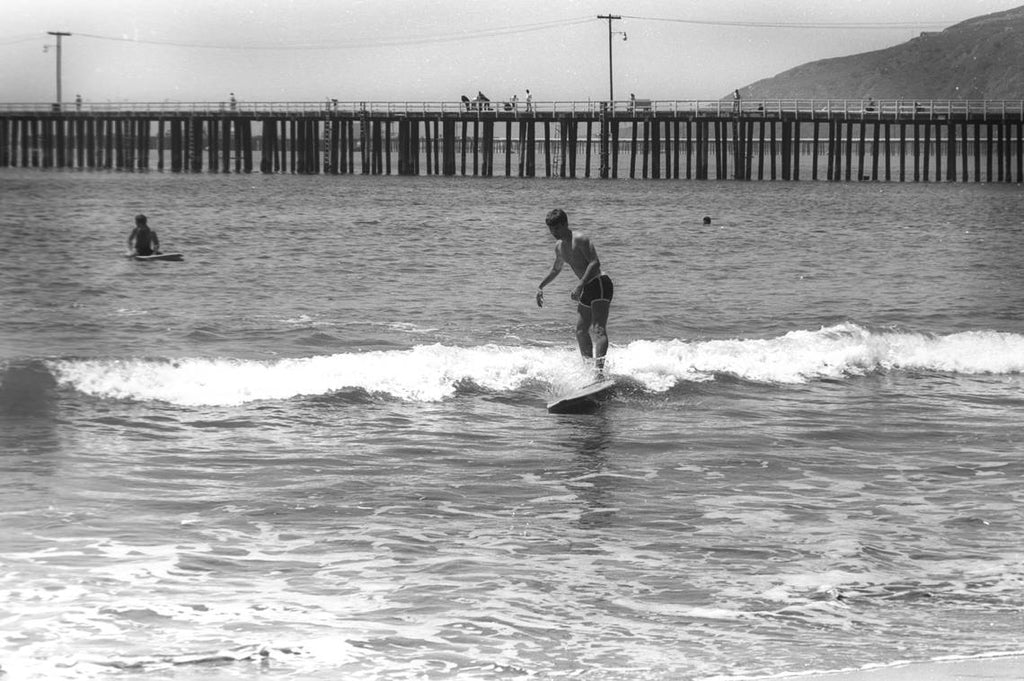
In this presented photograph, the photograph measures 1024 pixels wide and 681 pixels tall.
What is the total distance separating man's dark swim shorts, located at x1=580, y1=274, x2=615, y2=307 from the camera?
1289cm

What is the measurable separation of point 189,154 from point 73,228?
46.1 meters

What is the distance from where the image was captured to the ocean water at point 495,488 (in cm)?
617

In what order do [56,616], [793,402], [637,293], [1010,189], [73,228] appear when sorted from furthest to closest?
[1010,189] < [73,228] < [637,293] < [793,402] < [56,616]

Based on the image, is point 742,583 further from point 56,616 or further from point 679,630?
point 56,616

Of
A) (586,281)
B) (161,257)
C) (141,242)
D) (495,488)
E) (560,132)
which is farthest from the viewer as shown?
(560,132)

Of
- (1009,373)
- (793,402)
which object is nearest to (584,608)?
(793,402)

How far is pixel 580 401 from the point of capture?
12859 mm

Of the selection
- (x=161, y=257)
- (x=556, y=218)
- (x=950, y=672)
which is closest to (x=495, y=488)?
(x=556, y=218)

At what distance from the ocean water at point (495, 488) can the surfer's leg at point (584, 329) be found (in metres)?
0.58

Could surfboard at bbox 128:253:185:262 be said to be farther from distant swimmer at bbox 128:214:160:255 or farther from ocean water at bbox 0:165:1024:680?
ocean water at bbox 0:165:1024:680

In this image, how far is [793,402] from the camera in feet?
45.8

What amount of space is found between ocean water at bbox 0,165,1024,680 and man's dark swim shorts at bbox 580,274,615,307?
1.11 m

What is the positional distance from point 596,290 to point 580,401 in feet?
3.41

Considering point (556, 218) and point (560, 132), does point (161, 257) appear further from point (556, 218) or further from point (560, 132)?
point (560, 132)
